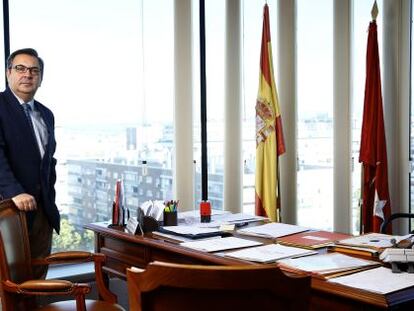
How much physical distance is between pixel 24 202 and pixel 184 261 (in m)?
0.81

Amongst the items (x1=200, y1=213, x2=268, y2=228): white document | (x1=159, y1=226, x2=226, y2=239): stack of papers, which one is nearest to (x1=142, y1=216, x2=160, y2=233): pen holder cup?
(x1=159, y1=226, x2=226, y2=239): stack of papers

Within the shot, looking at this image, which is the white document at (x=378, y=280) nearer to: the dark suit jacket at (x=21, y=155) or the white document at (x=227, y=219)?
the white document at (x=227, y=219)

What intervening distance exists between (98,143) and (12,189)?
4.04 feet

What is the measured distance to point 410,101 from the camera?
409 cm

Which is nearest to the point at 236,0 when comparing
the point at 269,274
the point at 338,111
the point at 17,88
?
the point at 338,111

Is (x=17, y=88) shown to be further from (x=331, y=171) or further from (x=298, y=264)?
(x=331, y=171)

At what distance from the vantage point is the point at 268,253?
76.0 inches

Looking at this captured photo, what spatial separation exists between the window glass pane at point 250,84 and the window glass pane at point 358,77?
0.69 m

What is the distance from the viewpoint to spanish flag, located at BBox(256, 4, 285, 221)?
3902 mm

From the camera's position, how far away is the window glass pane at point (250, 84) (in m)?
4.07

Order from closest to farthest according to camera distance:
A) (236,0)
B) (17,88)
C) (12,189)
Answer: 1. (12,189)
2. (17,88)
3. (236,0)

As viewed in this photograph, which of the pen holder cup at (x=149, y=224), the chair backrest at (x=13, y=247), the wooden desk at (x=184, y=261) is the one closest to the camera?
the wooden desk at (x=184, y=261)

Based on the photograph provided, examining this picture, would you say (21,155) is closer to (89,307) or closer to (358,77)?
(89,307)

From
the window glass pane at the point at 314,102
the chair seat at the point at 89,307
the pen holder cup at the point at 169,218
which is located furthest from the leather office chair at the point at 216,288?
the window glass pane at the point at 314,102
